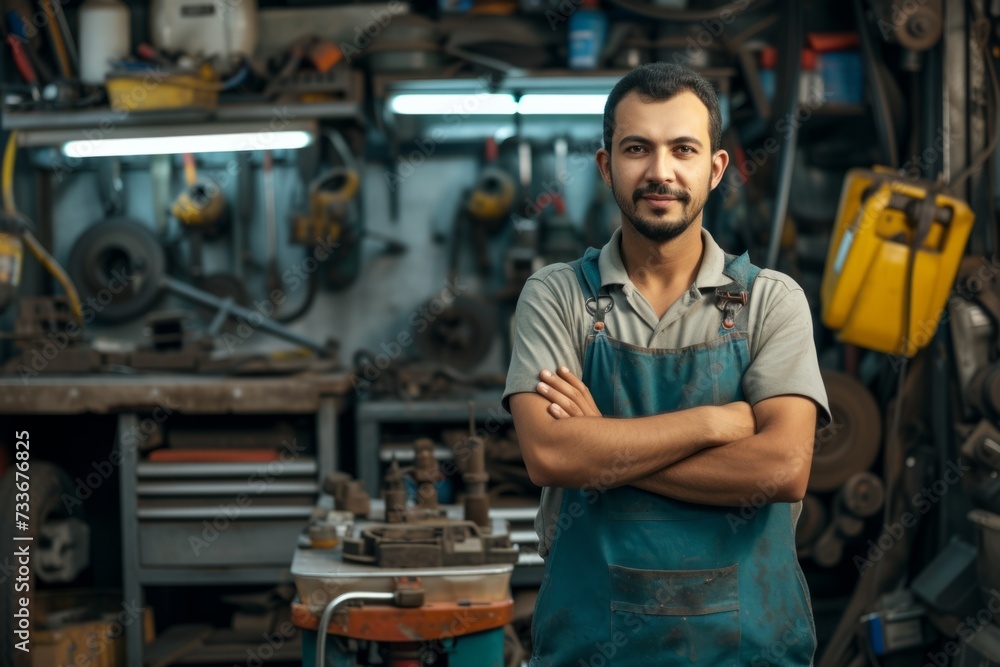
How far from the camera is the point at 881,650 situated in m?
2.96

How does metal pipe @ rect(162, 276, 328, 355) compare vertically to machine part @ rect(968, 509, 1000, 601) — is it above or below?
above

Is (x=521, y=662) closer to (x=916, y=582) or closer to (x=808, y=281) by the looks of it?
(x=916, y=582)

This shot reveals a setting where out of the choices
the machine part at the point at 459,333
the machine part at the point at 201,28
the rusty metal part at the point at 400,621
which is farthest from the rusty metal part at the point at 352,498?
the machine part at the point at 201,28

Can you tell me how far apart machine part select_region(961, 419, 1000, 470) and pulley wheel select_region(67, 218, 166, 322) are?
8.39 feet

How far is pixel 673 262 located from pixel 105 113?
93.3 inches

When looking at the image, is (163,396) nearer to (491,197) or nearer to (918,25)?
(491,197)

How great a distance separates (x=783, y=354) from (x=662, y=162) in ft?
1.04

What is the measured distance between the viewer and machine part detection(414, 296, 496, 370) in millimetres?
3682

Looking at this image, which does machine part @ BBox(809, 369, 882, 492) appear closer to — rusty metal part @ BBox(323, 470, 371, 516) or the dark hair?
rusty metal part @ BBox(323, 470, 371, 516)

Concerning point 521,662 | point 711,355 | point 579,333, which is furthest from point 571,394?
point 521,662

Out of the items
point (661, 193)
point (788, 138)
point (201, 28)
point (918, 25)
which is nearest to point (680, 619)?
point (661, 193)

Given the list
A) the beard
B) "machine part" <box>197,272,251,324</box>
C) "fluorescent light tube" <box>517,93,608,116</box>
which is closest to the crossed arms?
the beard

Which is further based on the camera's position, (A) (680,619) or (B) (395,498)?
(B) (395,498)

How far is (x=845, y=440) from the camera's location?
3172 millimetres
